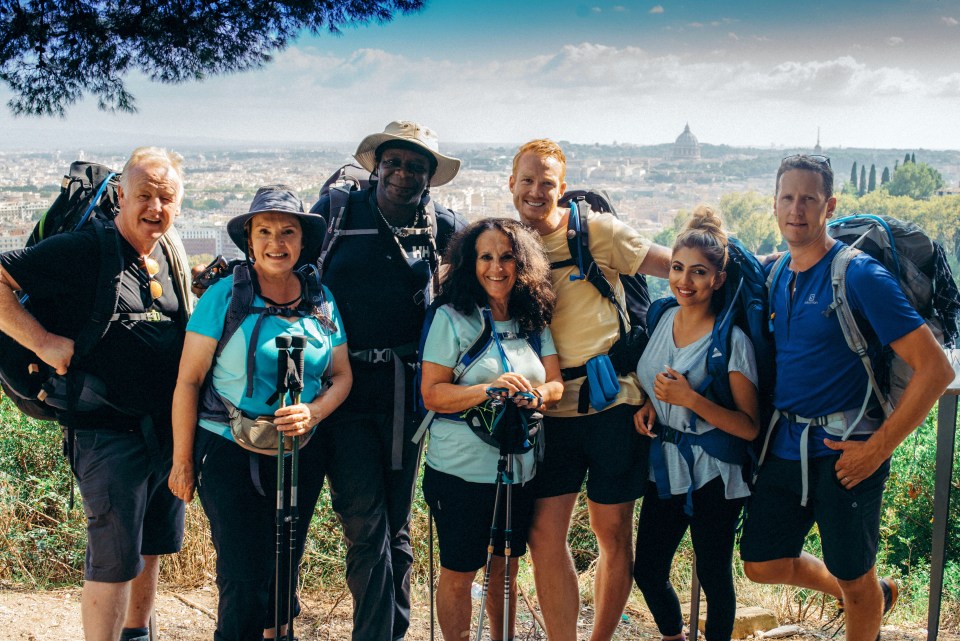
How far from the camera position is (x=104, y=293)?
9.17 ft

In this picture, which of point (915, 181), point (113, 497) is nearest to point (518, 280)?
point (113, 497)

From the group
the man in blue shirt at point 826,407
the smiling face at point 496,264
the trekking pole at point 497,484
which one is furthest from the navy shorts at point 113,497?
the man in blue shirt at point 826,407

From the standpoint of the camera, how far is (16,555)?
4.43m

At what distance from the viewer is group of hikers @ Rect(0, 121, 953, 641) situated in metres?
2.78

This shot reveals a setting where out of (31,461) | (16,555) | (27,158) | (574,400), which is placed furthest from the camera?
(27,158)

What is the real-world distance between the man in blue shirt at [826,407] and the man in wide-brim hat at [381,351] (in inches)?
52.2

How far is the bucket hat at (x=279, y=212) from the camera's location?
2848 millimetres

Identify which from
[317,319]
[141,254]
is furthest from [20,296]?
[317,319]

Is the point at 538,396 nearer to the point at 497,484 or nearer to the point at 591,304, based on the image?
the point at 497,484

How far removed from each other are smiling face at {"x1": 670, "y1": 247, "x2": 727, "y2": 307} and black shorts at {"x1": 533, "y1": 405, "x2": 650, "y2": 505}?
47 centimetres

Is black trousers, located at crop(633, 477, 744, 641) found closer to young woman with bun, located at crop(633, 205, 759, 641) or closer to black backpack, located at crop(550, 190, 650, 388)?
young woman with bun, located at crop(633, 205, 759, 641)

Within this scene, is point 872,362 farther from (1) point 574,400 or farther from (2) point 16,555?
(2) point 16,555

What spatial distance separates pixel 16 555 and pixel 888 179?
3307 inches

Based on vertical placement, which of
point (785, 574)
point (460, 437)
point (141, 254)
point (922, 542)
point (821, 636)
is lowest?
point (922, 542)
